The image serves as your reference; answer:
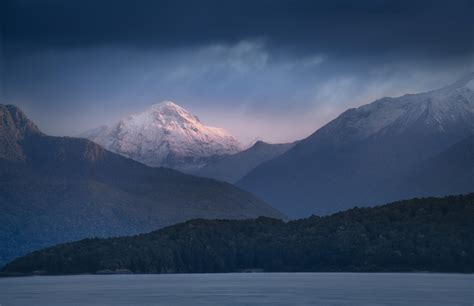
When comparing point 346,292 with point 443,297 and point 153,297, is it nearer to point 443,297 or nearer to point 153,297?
point 443,297

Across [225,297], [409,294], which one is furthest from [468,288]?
[225,297]

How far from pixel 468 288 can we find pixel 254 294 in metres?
42.3

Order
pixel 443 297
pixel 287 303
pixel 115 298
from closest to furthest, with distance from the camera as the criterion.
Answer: pixel 287 303, pixel 443 297, pixel 115 298

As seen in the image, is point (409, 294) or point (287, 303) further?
point (409, 294)

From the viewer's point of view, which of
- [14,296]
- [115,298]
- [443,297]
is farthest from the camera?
[14,296]

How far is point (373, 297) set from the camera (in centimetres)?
17338

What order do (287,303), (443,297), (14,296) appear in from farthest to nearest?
1. (14,296)
2. (443,297)
3. (287,303)

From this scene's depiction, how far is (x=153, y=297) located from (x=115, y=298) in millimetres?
6719

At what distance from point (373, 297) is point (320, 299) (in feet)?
30.5

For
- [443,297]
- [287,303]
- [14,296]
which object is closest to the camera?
[287,303]

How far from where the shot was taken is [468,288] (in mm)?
199750

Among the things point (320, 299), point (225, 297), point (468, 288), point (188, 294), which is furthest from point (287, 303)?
point (468, 288)

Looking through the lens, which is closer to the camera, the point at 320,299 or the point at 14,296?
the point at 320,299

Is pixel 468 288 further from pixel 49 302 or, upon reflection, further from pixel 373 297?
pixel 49 302
